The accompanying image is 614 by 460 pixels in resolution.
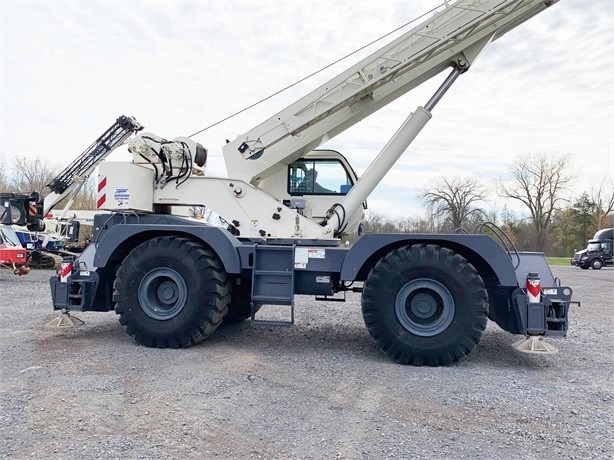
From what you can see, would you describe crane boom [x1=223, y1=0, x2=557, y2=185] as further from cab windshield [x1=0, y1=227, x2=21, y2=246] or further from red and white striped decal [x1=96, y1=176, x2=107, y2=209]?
cab windshield [x1=0, y1=227, x2=21, y2=246]

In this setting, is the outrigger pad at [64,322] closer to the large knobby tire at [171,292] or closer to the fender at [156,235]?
the fender at [156,235]

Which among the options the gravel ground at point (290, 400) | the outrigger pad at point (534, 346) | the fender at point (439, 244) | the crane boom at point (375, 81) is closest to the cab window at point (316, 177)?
the crane boom at point (375, 81)

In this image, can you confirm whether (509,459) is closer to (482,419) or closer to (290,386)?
(482,419)

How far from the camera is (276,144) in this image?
7070 mm

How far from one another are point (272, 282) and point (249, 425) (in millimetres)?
2611

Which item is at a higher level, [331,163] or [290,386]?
[331,163]

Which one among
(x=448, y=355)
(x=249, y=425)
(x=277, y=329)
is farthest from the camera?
(x=277, y=329)

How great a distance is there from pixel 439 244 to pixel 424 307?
801mm

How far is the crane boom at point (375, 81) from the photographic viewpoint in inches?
252

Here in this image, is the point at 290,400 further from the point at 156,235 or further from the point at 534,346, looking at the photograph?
the point at 156,235

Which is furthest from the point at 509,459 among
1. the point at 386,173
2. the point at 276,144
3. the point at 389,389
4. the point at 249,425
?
the point at 276,144

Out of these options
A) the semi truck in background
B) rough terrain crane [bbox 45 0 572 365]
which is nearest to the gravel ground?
rough terrain crane [bbox 45 0 572 365]

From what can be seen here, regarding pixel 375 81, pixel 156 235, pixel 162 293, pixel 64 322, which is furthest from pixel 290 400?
pixel 64 322

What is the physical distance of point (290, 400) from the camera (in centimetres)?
445
